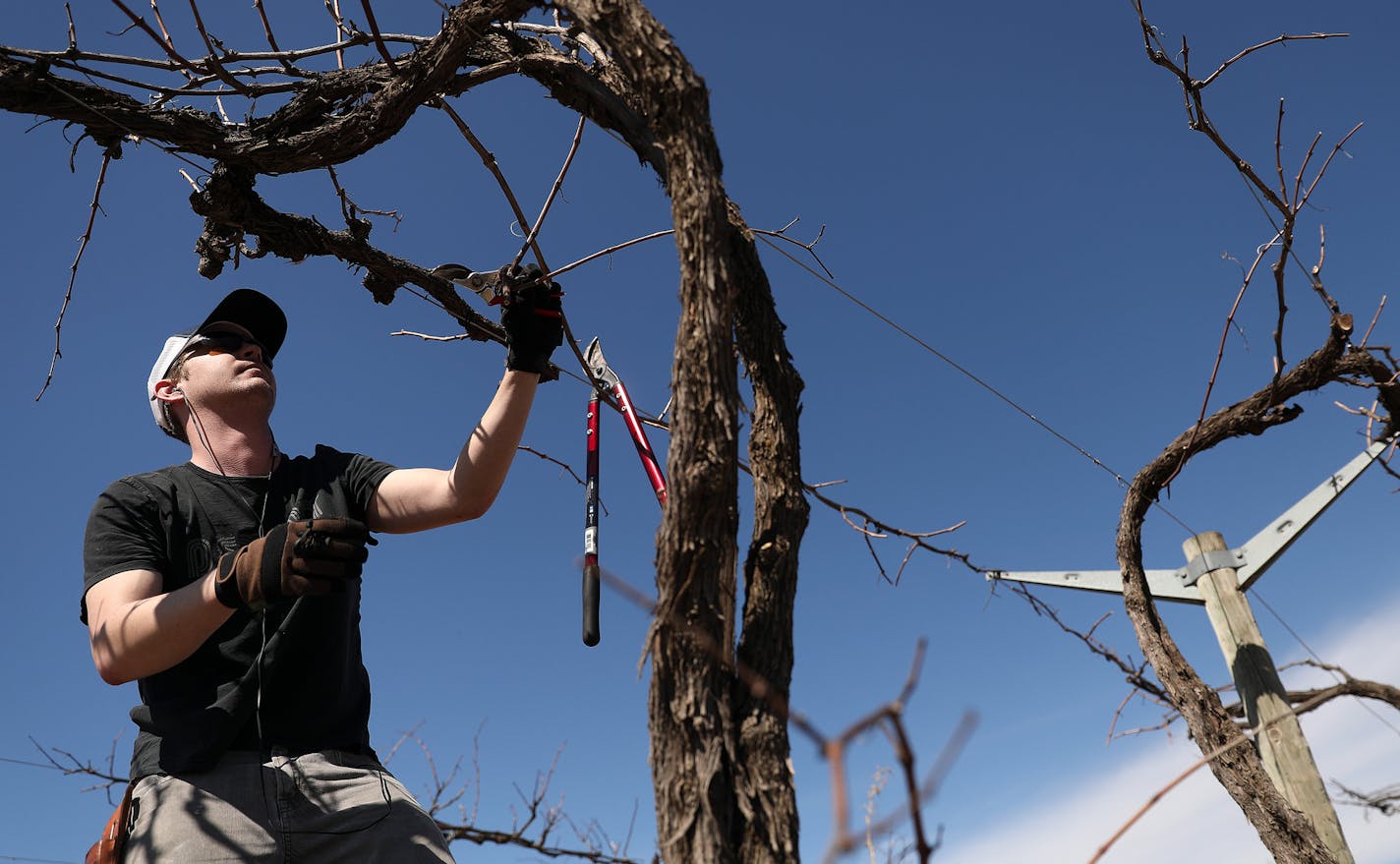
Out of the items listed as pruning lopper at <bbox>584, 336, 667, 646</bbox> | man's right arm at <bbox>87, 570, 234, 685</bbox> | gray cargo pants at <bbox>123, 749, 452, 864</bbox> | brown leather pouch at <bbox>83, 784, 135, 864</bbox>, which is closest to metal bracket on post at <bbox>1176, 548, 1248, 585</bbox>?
pruning lopper at <bbox>584, 336, 667, 646</bbox>

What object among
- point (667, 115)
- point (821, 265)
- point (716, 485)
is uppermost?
point (821, 265)

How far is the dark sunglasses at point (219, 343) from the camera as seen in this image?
2.06 m

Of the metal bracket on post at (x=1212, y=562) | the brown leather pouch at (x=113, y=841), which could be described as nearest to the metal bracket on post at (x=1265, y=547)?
the metal bracket on post at (x=1212, y=562)

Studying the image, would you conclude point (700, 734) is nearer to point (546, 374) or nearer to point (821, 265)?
point (546, 374)

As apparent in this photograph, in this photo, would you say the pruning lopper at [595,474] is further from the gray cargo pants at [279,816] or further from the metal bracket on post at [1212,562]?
the metal bracket on post at [1212,562]

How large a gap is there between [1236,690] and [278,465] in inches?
145

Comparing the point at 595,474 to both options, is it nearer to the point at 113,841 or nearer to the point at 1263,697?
the point at 113,841

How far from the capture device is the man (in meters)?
1.46

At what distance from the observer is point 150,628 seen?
1450mm

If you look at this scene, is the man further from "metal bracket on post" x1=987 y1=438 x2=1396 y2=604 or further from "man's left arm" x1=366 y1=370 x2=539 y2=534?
"metal bracket on post" x1=987 y1=438 x2=1396 y2=604

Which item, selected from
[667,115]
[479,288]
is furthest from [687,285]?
[479,288]

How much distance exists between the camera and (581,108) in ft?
5.78

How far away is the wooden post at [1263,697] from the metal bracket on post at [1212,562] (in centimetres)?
1

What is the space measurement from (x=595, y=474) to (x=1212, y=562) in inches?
119
